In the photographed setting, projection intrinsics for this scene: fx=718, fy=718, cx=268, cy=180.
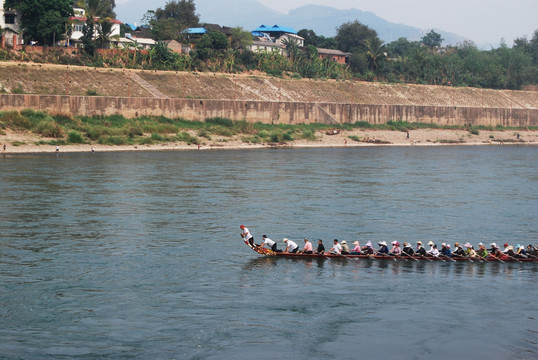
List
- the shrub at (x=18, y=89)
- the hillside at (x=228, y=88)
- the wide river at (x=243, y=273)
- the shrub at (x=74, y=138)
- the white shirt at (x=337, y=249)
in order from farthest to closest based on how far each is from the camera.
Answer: the hillside at (x=228, y=88), the shrub at (x=18, y=89), the shrub at (x=74, y=138), the white shirt at (x=337, y=249), the wide river at (x=243, y=273)

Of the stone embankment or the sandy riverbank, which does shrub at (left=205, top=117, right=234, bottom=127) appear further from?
the sandy riverbank

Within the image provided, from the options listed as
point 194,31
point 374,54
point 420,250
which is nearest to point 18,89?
point 194,31

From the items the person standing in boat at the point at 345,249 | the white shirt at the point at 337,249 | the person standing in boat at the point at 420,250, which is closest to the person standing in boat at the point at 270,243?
the white shirt at the point at 337,249

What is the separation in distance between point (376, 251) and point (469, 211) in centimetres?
1492

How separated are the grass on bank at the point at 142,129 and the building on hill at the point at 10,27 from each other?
20.4 metres

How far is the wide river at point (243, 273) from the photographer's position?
2278 cm

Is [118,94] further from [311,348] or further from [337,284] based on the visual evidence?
[311,348]

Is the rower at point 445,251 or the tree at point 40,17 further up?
the tree at point 40,17

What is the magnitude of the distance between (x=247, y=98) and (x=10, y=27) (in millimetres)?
31741

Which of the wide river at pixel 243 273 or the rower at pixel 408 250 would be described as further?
the rower at pixel 408 250

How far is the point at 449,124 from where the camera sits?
377 feet

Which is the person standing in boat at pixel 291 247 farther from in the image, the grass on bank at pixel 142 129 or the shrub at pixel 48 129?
the shrub at pixel 48 129

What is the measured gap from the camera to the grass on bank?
237ft

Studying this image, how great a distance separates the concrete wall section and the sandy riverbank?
153 inches
